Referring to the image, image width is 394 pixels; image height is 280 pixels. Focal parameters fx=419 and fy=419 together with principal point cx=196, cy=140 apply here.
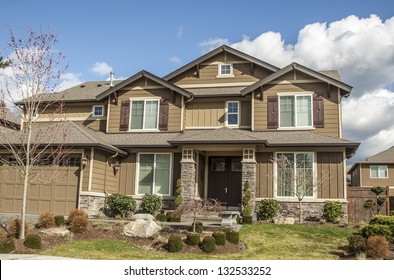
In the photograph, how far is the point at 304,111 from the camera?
1889cm

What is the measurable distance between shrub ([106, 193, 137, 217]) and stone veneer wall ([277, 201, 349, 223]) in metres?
6.22

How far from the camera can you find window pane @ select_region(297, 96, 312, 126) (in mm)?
18781

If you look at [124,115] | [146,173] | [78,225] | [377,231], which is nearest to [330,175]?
[377,231]

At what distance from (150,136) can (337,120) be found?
848 centimetres

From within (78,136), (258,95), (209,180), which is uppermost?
(258,95)

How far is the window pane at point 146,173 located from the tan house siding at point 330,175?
7.32m

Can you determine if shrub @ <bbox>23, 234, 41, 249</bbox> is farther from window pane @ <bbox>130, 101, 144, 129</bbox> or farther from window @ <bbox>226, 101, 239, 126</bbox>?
window @ <bbox>226, 101, 239, 126</bbox>

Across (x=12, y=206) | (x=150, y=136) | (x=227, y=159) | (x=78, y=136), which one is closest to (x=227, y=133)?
(x=227, y=159)

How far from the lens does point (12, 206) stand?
17.2 metres

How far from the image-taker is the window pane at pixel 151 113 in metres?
20.3

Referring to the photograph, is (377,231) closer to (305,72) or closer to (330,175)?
(330,175)

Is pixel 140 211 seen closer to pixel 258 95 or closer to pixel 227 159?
pixel 227 159

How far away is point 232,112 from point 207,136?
9.87 feet

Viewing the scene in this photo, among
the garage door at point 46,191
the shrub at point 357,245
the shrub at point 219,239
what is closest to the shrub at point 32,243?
the shrub at point 219,239
